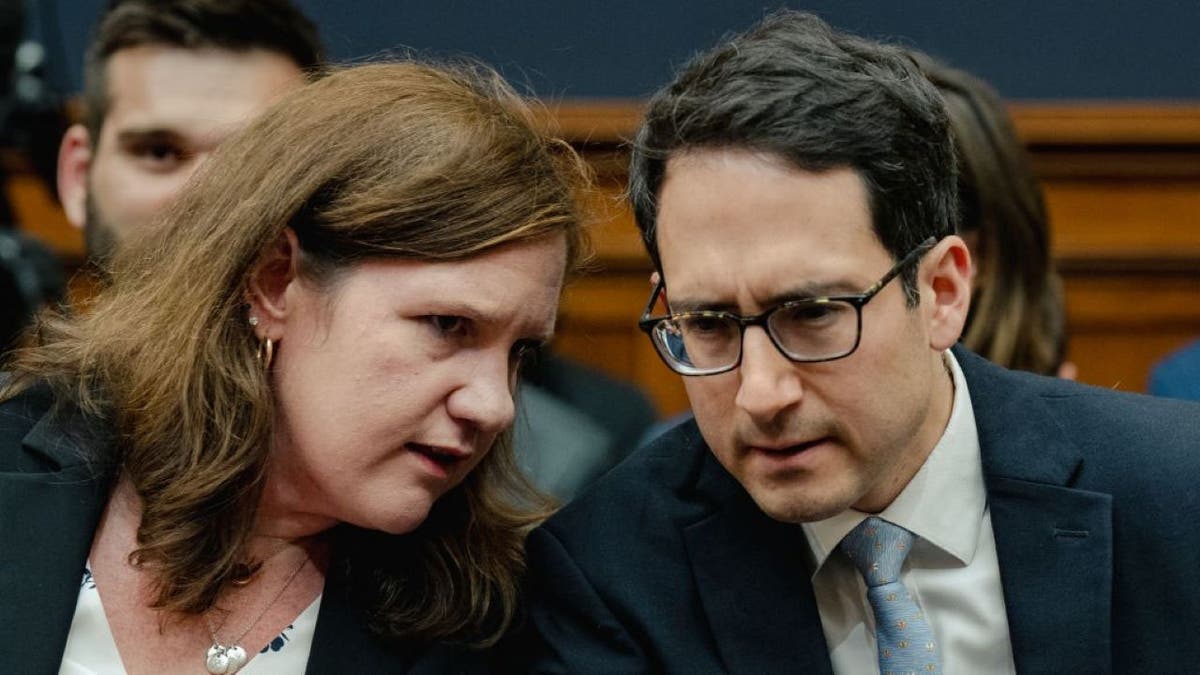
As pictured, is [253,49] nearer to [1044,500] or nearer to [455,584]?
[455,584]

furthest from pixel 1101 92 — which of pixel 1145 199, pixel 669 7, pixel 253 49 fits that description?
pixel 253 49

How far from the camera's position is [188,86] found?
8.78 ft

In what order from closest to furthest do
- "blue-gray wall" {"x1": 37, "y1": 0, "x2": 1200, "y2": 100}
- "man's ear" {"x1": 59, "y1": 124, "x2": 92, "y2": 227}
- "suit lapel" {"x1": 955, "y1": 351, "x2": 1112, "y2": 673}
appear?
"suit lapel" {"x1": 955, "y1": 351, "x2": 1112, "y2": 673}
"man's ear" {"x1": 59, "y1": 124, "x2": 92, "y2": 227}
"blue-gray wall" {"x1": 37, "y1": 0, "x2": 1200, "y2": 100}

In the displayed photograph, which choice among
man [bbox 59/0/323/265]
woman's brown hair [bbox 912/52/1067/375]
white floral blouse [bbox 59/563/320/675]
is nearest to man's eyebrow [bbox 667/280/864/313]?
white floral blouse [bbox 59/563/320/675]

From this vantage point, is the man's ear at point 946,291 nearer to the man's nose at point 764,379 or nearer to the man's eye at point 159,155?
the man's nose at point 764,379

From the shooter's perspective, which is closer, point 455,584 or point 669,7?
point 455,584

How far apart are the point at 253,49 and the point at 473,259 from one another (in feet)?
3.51

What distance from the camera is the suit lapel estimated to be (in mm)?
1779

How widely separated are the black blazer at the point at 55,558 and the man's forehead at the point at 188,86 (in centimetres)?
75

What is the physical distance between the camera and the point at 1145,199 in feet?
11.1

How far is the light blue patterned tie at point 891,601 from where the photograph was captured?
70.8 inches

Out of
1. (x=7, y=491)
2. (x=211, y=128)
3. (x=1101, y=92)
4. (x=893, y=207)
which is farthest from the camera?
(x=1101, y=92)

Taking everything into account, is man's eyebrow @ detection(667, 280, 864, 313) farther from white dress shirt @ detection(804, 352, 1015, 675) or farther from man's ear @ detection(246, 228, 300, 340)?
man's ear @ detection(246, 228, 300, 340)

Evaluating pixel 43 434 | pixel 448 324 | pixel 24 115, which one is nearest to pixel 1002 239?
pixel 448 324
